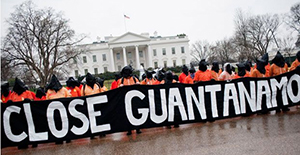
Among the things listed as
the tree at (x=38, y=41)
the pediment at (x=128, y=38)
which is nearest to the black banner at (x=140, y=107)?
the tree at (x=38, y=41)

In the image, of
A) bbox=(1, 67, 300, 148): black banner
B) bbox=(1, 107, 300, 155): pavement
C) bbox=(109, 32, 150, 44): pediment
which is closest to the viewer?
bbox=(1, 107, 300, 155): pavement

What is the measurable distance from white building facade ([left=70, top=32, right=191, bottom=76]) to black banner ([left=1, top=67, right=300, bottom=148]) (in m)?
62.8

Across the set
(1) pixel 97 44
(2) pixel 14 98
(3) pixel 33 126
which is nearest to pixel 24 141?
(3) pixel 33 126

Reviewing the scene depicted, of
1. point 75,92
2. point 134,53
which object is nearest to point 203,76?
point 75,92

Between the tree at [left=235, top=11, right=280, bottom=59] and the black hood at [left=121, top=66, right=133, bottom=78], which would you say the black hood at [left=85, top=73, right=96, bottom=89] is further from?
the tree at [left=235, top=11, right=280, bottom=59]

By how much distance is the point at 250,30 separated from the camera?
41.0 metres

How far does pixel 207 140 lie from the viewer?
4.81 meters

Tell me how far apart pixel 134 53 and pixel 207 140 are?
70055 mm

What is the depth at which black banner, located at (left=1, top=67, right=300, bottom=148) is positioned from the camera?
5367 millimetres

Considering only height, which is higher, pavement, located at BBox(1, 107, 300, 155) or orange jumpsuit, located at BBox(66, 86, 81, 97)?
orange jumpsuit, located at BBox(66, 86, 81, 97)

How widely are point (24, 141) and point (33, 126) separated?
40cm

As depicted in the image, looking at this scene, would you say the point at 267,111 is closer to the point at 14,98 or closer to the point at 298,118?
the point at 298,118

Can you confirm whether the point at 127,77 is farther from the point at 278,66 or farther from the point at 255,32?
the point at 255,32

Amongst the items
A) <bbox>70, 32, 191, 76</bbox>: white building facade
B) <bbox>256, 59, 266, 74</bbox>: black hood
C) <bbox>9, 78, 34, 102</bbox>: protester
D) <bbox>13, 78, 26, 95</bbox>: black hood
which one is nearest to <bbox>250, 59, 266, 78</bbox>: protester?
<bbox>256, 59, 266, 74</bbox>: black hood
